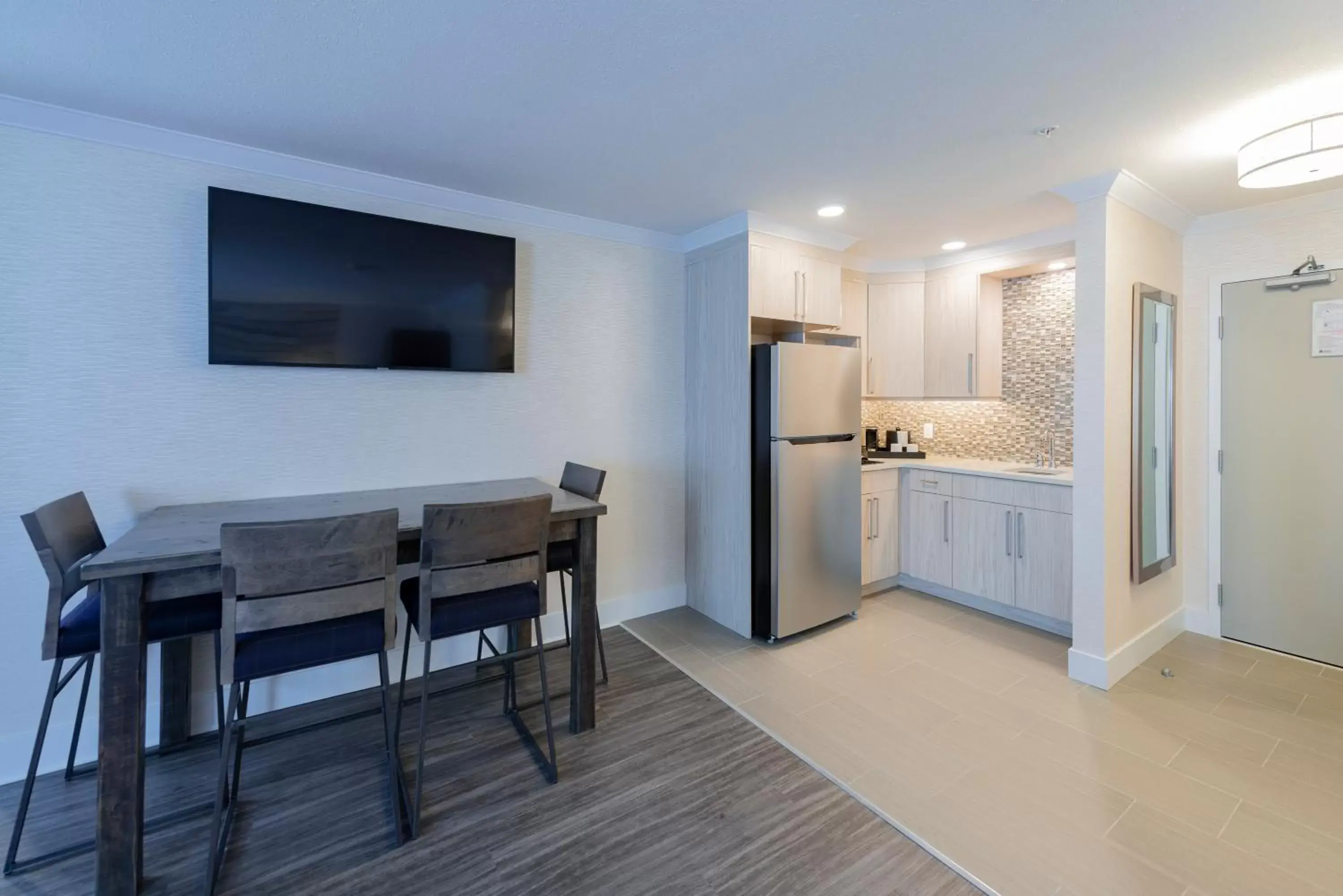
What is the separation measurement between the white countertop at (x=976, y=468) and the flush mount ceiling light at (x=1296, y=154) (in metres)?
1.57

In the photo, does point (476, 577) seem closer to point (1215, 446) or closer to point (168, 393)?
point (168, 393)

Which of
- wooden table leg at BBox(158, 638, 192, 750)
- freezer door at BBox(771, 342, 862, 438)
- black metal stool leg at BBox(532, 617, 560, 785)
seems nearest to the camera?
black metal stool leg at BBox(532, 617, 560, 785)

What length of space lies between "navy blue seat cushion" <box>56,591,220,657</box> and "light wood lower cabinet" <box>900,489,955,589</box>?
13.1 ft

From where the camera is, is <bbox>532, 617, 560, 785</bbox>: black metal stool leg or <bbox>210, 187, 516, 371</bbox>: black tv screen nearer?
<bbox>532, 617, 560, 785</bbox>: black metal stool leg

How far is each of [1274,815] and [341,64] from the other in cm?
403

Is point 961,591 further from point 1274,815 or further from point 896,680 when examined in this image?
point 1274,815

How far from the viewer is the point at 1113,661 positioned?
280 centimetres

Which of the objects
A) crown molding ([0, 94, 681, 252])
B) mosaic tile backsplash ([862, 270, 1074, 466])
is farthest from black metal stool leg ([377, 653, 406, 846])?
mosaic tile backsplash ([862, 270, 1074, 466])

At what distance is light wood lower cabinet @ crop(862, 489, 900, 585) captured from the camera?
3.97 metres

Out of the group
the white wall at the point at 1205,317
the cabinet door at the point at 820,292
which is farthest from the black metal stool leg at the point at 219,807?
the white wall at the point at 1205,317

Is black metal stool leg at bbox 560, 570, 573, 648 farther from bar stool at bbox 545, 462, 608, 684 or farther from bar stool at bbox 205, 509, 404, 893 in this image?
bar stool at bbox 205, 509, 404, 893

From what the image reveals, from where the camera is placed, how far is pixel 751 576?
11.0ft

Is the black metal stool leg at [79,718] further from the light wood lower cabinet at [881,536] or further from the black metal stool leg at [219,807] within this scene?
the light wood lower cabinet at [881,536]

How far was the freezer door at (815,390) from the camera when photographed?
10.5 ft
